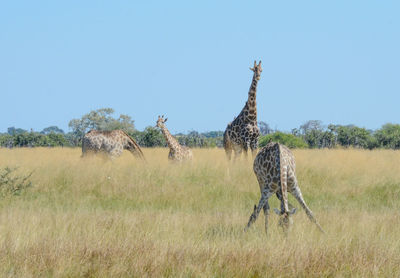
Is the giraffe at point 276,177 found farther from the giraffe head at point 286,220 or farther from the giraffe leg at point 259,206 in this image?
the giraffe head at point 286,220

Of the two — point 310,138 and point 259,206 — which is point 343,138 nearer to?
point 310,138

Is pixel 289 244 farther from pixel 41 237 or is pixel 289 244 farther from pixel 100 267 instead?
pixel 41 237

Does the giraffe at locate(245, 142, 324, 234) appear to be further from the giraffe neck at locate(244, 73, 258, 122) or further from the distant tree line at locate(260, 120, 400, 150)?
the distant tree line at locate(260, 120, 400, 150)

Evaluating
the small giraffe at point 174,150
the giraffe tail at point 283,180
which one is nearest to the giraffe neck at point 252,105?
the small giraffe at point 174,150

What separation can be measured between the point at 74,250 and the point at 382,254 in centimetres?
369

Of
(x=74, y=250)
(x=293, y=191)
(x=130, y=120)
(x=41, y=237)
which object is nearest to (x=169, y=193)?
(x=293, y=191)

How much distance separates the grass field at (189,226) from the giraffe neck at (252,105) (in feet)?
5.38

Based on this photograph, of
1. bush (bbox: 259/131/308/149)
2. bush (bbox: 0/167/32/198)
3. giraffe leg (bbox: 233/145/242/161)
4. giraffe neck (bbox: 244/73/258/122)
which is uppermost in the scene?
giraffe neck (bbox: 244/73/258/122)

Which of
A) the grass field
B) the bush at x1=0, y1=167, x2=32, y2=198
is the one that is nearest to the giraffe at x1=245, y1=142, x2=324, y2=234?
the grass field

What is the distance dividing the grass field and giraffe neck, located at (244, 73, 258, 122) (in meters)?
1.64

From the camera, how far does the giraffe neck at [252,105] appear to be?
16.1m

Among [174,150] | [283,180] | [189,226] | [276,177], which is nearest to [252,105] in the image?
[174,150]

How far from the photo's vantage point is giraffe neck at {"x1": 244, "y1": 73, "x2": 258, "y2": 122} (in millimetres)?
16094

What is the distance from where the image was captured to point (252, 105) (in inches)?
639
